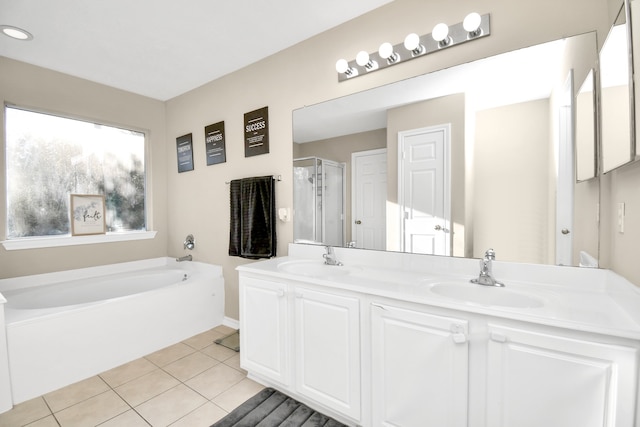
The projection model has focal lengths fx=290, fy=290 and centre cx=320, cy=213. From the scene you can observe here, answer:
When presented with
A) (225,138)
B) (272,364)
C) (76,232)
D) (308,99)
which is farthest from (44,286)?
(308,99)

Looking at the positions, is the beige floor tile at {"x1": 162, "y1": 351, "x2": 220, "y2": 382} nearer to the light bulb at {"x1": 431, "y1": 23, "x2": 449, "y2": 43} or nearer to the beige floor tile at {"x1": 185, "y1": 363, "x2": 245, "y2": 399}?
the beige floor tile at {"x1": 185, "y1": 363, "x2": 245, "y2": 399}

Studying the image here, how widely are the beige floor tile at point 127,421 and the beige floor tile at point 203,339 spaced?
820 mm

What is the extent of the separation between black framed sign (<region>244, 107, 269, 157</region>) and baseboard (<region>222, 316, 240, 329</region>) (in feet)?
5.38

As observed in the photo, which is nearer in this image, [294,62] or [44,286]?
[294,62]

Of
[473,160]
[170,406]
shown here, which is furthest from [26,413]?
[473,160]

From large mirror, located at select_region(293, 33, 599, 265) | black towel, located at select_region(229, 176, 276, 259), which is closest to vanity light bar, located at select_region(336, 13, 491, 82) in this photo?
large mirror, located at select_region(293, 33, 599, 265)

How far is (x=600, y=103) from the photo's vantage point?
4.04ft

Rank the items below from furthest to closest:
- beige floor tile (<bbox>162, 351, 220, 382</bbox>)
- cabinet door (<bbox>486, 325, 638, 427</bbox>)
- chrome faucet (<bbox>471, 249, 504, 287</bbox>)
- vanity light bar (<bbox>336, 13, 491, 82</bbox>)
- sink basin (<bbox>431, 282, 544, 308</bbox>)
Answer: beige floor tile (<bbox>162, 351, 220, 382</bbox>) < vanity light bar (<bbox>336, 13, 491, 82</bbox>) < chrome faucet (<bbox>471, 249, 504, 287</bbox>) < sink basin (<bbox>431, 282, 544, 308</bbox>) < cabinet door (<bbox>486, 325, 638, 427</bbox>)

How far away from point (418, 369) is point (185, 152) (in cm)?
307

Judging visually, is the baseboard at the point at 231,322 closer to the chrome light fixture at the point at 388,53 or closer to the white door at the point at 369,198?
the white door at the point at 369,198

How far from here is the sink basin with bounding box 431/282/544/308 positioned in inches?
50.3

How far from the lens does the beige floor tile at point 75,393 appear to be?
180 centimetres

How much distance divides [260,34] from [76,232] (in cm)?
254

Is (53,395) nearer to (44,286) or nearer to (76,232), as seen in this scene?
(44,286)
